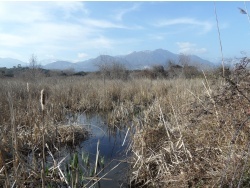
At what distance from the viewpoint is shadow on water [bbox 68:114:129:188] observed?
4081 mm

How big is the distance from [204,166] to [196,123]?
0.65 m

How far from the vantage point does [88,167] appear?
4176 millimetres

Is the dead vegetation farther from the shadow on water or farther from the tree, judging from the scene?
the tree

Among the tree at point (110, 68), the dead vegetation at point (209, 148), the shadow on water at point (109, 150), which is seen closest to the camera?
the dead vegetation at point (209, 148)

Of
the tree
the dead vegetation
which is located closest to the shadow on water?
the dead vegetation

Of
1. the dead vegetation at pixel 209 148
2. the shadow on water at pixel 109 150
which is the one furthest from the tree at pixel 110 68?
the dead vegetation at pixel 209 148

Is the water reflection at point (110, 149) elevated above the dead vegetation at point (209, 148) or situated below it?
below

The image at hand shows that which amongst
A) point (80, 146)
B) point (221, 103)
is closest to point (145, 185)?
point (221, 103)

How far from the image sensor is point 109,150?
5.59 metres

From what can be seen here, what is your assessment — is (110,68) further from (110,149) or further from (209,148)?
(209,148)

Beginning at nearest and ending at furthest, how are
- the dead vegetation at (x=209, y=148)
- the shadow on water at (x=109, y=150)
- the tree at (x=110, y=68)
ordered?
the dead vegetation at (x=209, y=148)
the shadow on water at (x=109, y=150)
the tree at (x=110, y=68)

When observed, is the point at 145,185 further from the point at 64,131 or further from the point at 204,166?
the point at 64,131

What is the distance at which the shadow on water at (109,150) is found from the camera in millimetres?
4081

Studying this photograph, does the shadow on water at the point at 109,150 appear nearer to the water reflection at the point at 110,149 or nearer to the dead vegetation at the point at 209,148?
the water reflection at the point at 110,149
